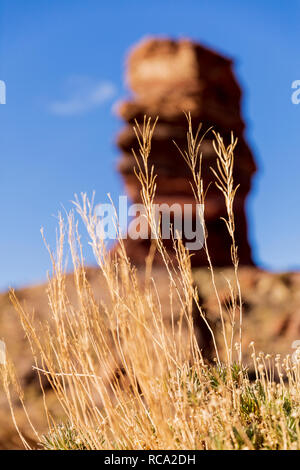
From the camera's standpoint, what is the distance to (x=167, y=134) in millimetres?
10250

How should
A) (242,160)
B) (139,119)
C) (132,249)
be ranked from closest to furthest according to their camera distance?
(132,249), (139,119), (242,160)

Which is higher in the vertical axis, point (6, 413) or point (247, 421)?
point (247, 421)

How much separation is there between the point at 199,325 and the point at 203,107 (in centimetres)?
645

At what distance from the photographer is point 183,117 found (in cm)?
1040

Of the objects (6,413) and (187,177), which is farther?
(187,177)

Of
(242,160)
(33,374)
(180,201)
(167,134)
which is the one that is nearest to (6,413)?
(33,374)

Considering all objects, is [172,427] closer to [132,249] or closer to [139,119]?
[132,249]

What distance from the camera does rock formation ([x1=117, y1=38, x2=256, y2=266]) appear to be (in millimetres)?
10039

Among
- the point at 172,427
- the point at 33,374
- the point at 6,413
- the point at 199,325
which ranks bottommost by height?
the point at 6,413

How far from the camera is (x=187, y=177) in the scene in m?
10.2

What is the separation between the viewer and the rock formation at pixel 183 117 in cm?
1004
